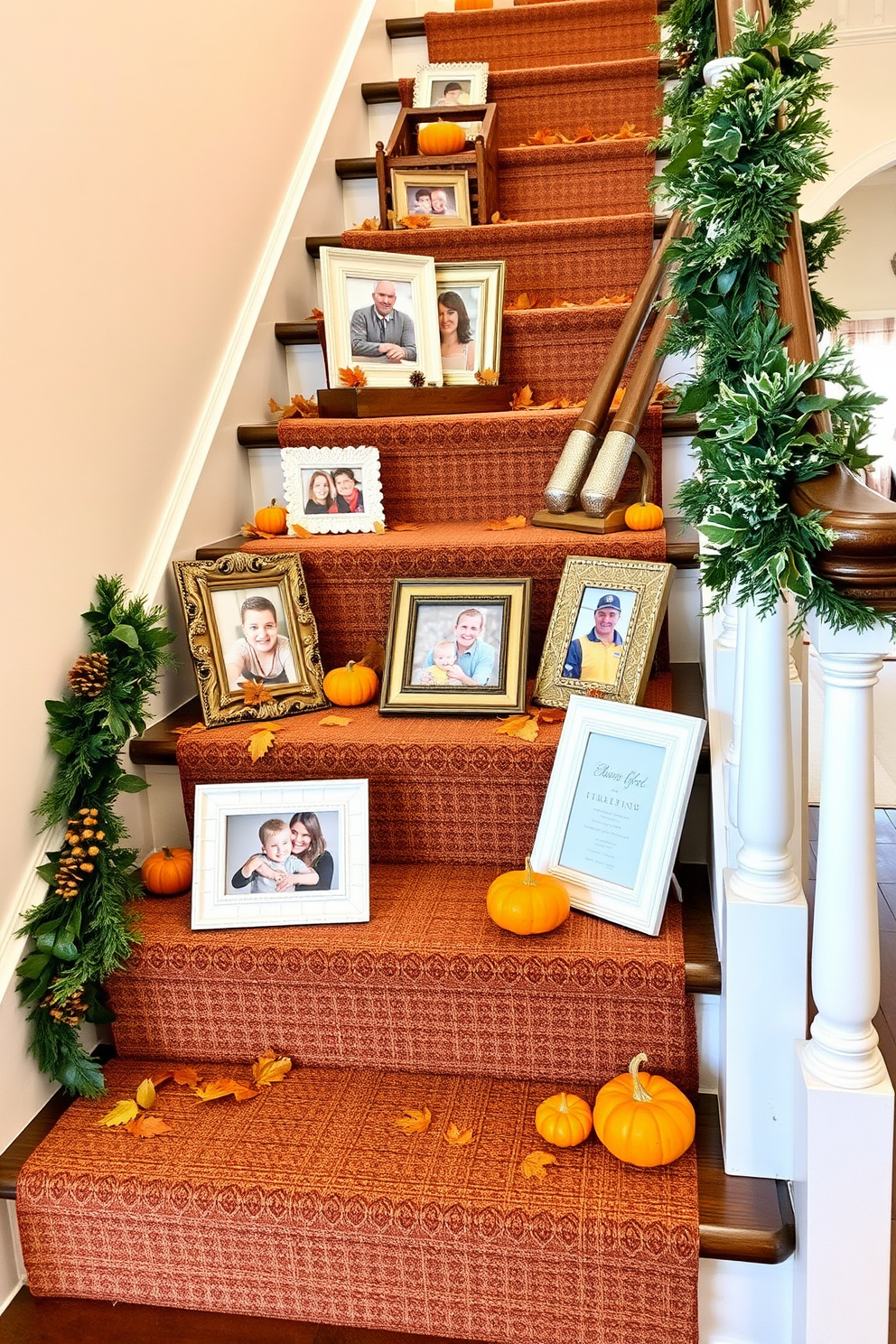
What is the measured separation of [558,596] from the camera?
1.75 meters

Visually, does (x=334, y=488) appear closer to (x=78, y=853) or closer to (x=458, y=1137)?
(x=78, y=853)

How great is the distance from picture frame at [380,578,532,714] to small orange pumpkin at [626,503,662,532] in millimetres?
249

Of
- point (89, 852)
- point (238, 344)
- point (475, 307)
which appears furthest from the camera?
point (475, 307)

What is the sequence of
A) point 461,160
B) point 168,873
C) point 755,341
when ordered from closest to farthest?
1. point 755,341
2. point 168,873
3. point 461,160

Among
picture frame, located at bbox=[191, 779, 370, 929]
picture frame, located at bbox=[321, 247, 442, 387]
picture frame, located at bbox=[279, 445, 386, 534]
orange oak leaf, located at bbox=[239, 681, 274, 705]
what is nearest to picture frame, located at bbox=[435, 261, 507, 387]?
picture frame, located at bbox=[321, 247, 442, 387]

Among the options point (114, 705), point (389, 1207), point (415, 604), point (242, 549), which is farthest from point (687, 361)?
point (389, 1207)

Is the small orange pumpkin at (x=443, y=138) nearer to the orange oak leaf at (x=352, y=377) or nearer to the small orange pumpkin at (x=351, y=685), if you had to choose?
the orange oak leaf at (x=352, y=377)

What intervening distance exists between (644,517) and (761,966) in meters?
0.89

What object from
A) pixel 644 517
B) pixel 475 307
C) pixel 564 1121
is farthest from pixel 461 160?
pixel 564 1121

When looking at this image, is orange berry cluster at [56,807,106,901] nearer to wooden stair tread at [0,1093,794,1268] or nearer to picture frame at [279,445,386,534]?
wooden stair tread at [0,1093,794,1268]

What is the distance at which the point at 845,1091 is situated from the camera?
1.08 meters

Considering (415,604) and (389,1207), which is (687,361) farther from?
(389,1207)

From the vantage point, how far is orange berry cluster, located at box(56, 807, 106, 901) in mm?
1485

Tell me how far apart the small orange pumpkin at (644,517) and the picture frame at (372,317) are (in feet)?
2.15
